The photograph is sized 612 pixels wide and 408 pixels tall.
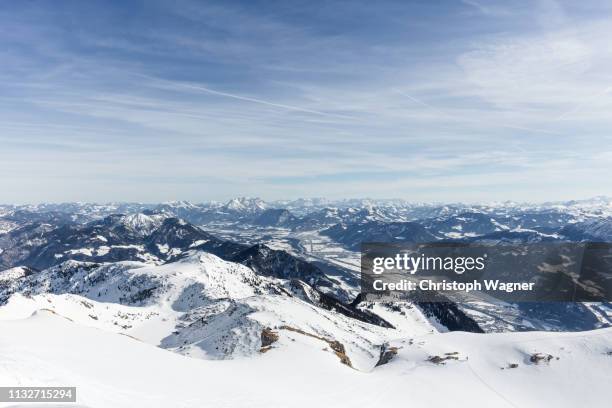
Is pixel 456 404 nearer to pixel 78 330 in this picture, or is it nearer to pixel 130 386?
pixel 130 386

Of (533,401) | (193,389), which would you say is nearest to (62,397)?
(193,389)

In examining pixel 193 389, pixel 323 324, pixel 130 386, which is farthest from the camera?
pixel 323 324

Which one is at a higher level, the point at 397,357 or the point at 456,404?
the point at 456,404

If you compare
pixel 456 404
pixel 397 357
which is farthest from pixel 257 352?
pixel 456 404

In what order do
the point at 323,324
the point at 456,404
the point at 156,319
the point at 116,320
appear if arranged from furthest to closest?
1. the point at 156,319
2. the point at 116,320
3. the point at 323,324
4. the point at 456,404

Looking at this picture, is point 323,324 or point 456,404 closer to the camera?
point 456,404

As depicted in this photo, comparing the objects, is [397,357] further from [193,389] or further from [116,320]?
[116,320]

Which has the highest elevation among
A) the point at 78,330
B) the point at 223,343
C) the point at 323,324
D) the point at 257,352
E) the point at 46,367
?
the point at 46,367
